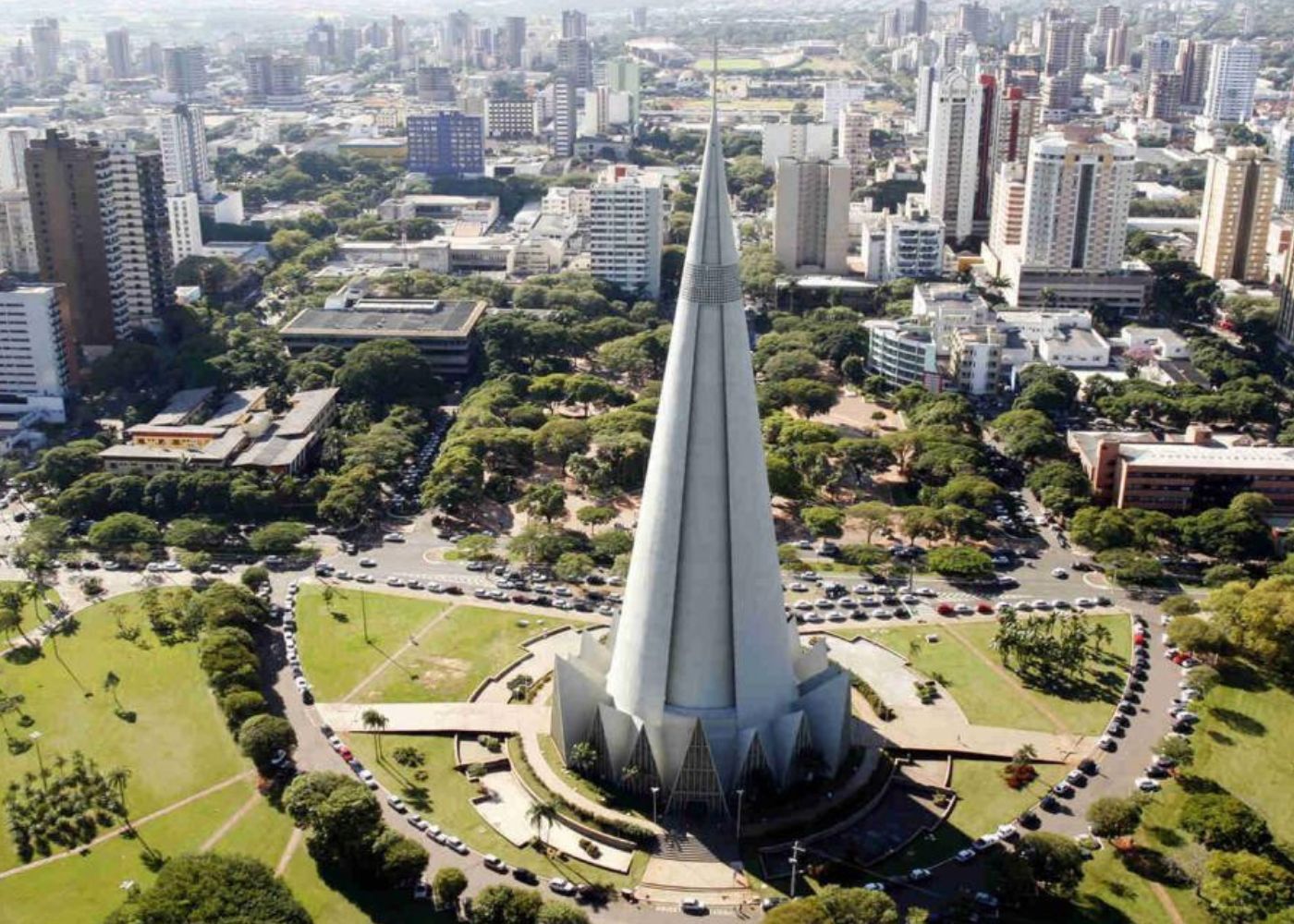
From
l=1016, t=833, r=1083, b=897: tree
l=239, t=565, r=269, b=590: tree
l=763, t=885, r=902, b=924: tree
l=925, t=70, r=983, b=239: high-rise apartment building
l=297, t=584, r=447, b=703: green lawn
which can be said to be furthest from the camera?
l=925, t=70, r=983, b=239: high-rise apartment building

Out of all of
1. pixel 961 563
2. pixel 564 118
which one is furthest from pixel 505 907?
pixel 564 118

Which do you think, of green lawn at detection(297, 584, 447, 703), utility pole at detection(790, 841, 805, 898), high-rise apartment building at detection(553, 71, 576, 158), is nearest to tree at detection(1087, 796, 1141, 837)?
utility pole at detection(790, 841, 805, 898)

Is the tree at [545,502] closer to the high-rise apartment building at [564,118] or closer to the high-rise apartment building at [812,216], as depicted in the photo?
the high-rise apartment building at [812,216]

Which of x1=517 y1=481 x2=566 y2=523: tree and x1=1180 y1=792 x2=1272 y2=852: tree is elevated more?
x1=517 y1=481 x2=566 y2=523: tree

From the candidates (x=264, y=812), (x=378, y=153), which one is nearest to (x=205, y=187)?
(x=378, y=153)

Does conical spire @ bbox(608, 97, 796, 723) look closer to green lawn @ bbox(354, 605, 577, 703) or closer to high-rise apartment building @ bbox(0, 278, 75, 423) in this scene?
green lawn @ bbox(354, 605, 577, 703)

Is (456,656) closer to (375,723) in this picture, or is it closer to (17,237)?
(375,723)

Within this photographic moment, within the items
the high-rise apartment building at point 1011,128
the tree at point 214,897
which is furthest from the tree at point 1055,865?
the high-rise apartment building at point 1011,128
